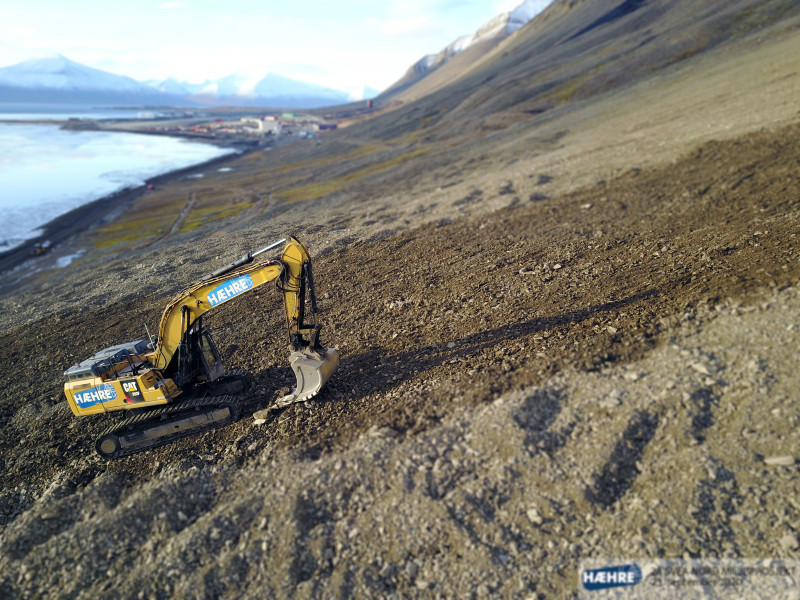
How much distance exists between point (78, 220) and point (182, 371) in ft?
176

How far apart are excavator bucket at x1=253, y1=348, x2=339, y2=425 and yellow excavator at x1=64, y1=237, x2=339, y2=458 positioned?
3 cm

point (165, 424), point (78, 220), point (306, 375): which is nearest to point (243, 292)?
point (306, 375)

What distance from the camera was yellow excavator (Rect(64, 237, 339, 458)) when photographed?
505 inches

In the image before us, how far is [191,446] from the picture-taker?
1290 cm

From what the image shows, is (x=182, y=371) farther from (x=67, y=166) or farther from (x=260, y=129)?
(x=260, y=129)

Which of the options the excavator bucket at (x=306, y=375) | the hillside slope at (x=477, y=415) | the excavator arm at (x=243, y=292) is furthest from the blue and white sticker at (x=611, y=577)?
the excavator arm at (x=243, y=292)

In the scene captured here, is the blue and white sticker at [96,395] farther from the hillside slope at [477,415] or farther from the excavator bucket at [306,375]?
the excavator bucket at [306,375]

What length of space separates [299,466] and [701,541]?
7.94 m

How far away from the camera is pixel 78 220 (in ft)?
185

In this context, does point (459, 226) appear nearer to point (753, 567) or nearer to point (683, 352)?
point (683, 352)

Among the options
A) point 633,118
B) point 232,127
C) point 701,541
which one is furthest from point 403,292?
point 232,127

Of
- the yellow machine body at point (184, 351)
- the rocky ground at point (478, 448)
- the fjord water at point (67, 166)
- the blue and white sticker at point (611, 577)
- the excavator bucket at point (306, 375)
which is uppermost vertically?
the fjord water at point (67, 166)

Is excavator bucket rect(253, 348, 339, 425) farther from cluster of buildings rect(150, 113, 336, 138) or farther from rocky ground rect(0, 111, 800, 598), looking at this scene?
cluster of buildings rect(150, 113, 336, 138)

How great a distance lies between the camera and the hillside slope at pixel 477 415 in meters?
9.01
